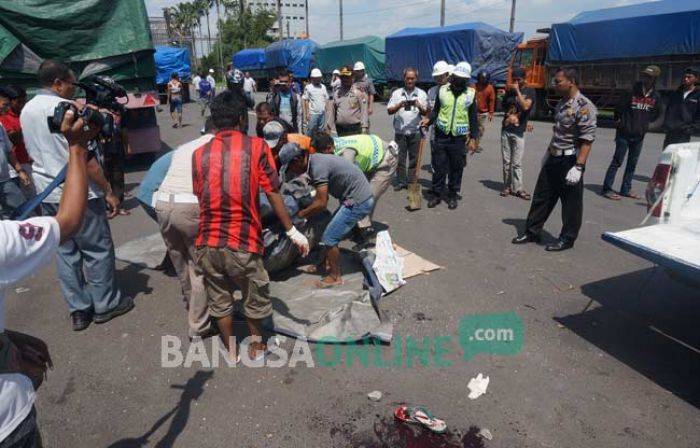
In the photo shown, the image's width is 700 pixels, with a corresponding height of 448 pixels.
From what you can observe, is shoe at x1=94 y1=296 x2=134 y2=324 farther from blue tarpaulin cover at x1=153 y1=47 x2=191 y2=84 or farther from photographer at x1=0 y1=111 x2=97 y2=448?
blue tarpaulin cover at x1=153 y1=47 x2=191 y2=84

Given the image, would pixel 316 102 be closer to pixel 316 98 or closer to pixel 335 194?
pixel 316 98

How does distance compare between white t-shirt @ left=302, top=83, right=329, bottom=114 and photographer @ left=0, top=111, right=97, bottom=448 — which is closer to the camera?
photographer @ left=0, top=111, right=97, bottom=448

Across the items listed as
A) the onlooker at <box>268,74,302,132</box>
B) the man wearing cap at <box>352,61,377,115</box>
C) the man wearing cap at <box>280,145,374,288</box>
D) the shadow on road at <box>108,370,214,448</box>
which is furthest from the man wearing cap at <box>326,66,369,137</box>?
the shadow on road at <box>108,370,214,448</box>

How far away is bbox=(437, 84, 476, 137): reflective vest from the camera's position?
20.7 feet

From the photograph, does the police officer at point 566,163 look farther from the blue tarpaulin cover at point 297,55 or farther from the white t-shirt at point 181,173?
the blue tarpaulin cover at point 297,55

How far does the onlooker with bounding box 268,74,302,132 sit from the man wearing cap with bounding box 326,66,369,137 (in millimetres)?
1076

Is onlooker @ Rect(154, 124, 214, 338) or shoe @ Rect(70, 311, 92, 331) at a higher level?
onlooker @ Rect(154, 124, 214, 338)

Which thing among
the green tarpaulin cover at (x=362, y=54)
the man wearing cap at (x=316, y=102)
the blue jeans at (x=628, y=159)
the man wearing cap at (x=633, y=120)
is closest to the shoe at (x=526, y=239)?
the man wearing cap at (x=633, y=120)

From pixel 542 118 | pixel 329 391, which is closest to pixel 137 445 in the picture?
pixel 329 391

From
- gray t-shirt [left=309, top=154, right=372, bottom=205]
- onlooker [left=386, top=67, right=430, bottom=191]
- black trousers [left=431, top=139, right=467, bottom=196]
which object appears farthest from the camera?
onlooker [left=386, top=67, right=430, bottom=191]

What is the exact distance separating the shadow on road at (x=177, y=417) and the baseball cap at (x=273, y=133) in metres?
1.92

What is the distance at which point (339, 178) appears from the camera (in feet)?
13.5

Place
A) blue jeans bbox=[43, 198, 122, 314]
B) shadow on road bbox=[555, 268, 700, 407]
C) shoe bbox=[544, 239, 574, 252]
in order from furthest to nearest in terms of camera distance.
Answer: shoe bbox=[544, 239, 574, 252]
blue jeans bbox=[43, 198, 122, 314]
shadow on road bbox=[555, 268, 700, 407]

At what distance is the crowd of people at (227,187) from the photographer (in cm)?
150
